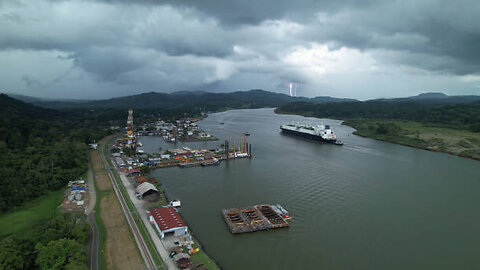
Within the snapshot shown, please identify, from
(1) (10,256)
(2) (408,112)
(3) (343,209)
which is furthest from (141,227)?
(2) (408,112)

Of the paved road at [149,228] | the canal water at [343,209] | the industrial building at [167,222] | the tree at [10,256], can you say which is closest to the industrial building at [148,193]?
the paved road at [149,228]

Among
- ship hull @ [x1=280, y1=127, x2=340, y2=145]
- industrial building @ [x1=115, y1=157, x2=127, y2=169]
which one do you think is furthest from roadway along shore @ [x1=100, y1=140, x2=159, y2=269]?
ship hull @ [x1=280, y1=127, x2=340, y2=145]

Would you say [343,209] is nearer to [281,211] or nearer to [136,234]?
[281,211]

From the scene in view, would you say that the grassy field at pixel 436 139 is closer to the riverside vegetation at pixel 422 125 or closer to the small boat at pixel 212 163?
the riverside vegetation at pixel 422 125

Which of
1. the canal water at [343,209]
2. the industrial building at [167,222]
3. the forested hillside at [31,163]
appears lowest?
the canal water at [343,209]

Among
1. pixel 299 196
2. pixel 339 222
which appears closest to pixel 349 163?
pixel 299 196

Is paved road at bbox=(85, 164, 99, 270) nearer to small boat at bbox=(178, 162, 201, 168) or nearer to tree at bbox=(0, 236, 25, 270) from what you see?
tree at bbox=(0, 236, 25, 270)

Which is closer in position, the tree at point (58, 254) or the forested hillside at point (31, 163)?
the tree at point (58, 254)
